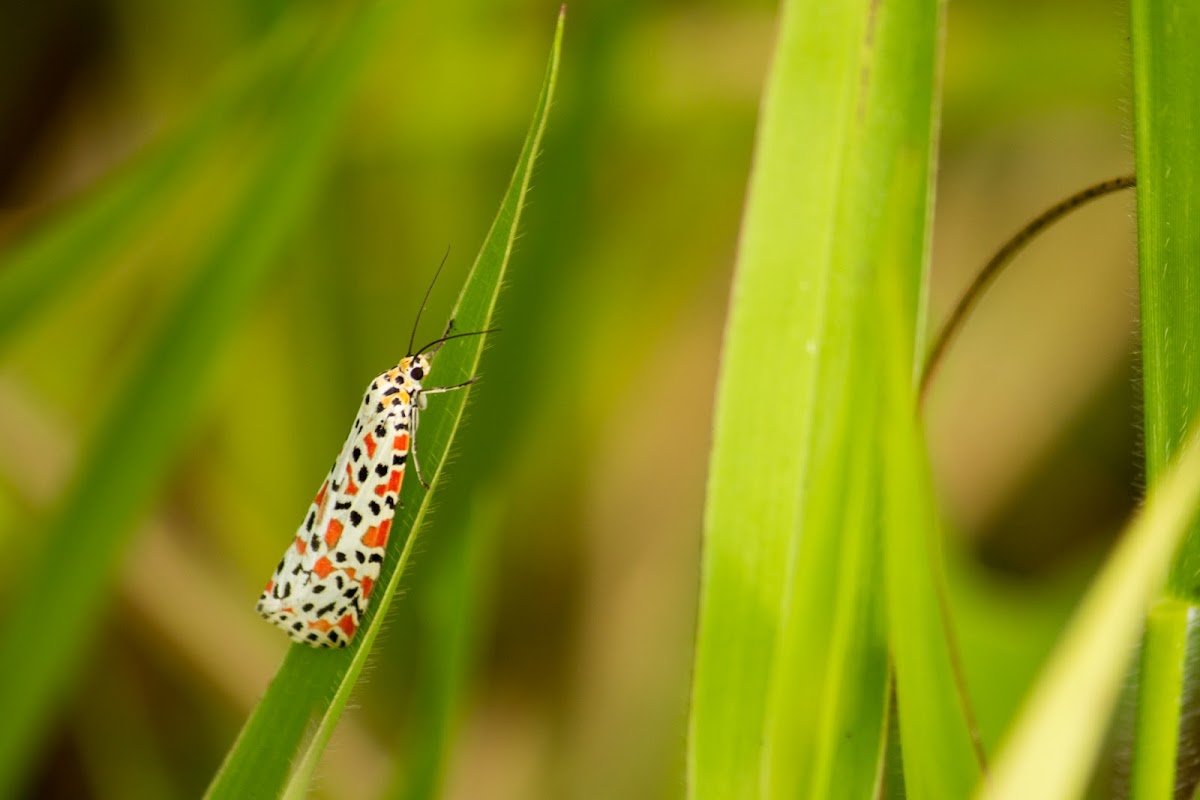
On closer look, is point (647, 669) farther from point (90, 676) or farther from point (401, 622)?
point (90, 676)

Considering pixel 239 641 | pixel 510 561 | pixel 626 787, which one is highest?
pixel 510 561

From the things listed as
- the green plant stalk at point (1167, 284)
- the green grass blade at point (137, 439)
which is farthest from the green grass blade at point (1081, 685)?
the green grass blade at point (137, 439)

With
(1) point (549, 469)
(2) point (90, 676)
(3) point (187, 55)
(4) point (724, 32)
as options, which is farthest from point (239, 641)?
(4) point (724, 32)

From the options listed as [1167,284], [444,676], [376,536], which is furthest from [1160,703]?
[376,536]

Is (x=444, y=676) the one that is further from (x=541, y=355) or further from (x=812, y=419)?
(x=541, y=355)

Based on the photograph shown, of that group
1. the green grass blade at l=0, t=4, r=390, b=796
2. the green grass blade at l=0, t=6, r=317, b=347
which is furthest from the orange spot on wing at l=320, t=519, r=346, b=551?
the green grass blade at l=0, t=6, r=317, b=347

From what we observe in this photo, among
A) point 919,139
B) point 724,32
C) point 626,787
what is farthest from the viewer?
point 724,32
